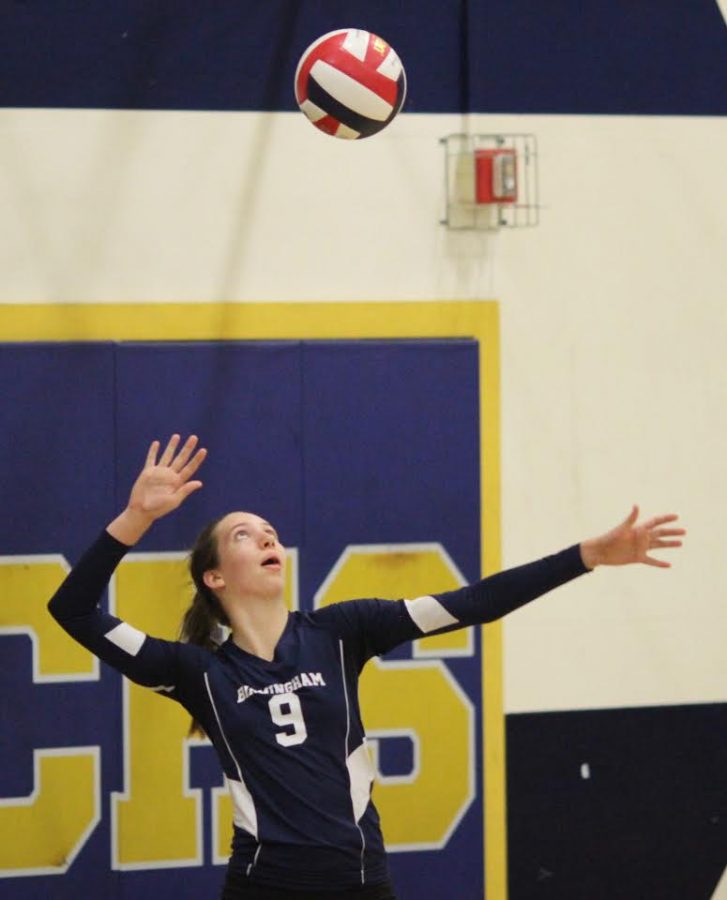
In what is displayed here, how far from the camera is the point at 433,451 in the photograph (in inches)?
214

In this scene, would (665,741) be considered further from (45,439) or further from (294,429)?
(45,439)

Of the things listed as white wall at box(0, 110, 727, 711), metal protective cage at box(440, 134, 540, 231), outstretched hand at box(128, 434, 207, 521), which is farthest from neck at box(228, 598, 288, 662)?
metal protective cage at box(440, 134, 540, 231)

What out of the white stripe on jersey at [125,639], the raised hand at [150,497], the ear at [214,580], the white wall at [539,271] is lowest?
the white stripe on jersey at [125,639]

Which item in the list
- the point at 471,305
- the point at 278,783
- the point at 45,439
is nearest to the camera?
the point at 278,783

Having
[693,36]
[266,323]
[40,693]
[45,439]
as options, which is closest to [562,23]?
[693,36]

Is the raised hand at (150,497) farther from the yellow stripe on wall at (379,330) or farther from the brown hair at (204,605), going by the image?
the yellow stripe on wall at (379,330)

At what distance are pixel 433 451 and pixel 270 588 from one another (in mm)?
1571

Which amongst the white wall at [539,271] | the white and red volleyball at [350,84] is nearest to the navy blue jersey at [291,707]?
the white and red volleyball at [350,84]

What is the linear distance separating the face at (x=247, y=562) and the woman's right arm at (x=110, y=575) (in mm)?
249

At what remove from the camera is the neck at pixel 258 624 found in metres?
3.98

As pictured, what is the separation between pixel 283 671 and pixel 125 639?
42 centimetres

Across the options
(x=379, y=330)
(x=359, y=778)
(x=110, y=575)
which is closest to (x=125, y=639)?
(x=110, y=575)

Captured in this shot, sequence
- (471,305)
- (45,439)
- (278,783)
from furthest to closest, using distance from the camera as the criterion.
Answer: (471,305), (45,439), (278,783)

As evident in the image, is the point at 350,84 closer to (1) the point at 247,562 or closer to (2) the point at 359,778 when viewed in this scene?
(1) the point at 247,562
